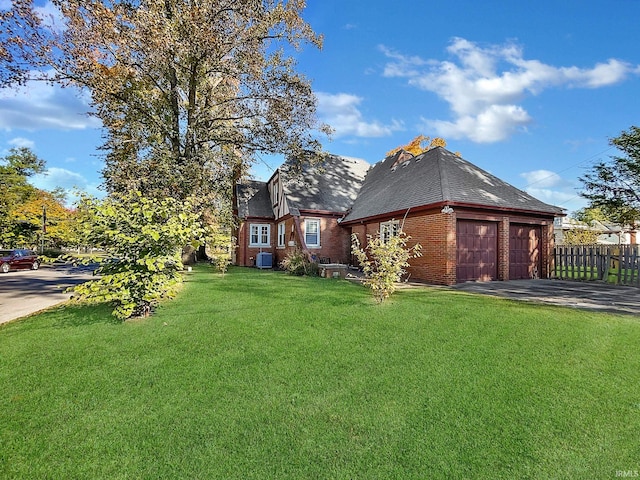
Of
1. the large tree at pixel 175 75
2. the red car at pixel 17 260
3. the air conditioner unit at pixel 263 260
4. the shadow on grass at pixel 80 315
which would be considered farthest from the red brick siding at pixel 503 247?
the red car at pixel 17 260

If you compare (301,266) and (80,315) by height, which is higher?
(301,266)

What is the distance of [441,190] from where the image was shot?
12336mm

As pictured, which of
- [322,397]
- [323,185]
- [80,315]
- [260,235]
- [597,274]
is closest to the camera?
[322,397]

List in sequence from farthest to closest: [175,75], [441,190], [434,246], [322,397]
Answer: [175,75] → [441,190] → [434,246] → [322,397]

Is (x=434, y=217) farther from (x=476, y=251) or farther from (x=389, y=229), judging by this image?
(x=389, y=229)

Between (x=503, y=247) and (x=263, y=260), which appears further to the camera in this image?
(x=263, y=260)

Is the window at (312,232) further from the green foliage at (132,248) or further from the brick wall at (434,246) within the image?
the green foliage at (132,248)

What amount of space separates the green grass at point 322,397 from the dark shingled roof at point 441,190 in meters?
6.72

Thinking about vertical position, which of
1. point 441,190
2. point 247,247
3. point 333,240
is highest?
point 441,190

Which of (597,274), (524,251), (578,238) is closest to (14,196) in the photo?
(524,251)

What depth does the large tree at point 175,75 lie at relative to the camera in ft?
39.0

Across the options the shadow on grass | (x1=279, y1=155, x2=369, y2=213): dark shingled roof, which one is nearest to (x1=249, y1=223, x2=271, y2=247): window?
(x1=279, y1=155, x2=369, y2=213): dark shingled roof

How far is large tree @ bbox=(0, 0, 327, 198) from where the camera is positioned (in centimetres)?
1188

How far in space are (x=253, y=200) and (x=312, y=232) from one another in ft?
24.6
